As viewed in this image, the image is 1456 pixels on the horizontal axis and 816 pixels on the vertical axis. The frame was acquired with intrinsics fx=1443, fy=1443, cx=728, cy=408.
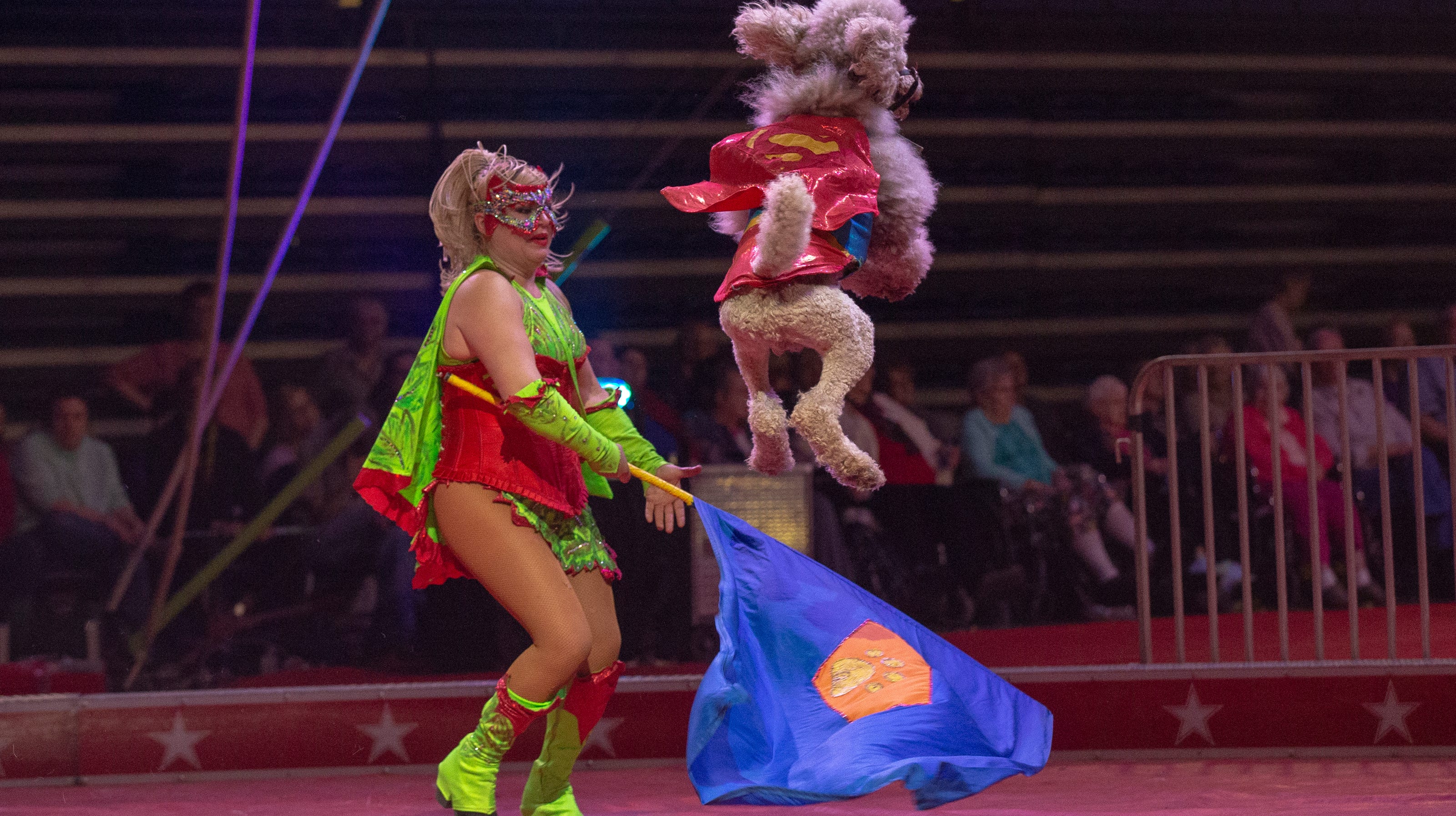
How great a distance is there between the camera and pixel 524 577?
2768 millimetres

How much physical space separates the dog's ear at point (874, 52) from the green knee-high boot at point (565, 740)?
50.2 inches

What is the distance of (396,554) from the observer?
15.5 ft

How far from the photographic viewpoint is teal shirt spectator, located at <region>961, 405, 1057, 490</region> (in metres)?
5.32

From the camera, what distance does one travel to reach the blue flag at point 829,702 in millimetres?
2646

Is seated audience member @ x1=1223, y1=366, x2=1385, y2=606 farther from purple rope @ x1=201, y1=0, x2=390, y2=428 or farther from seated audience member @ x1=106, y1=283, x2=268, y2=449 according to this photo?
seated audience member @ x1=106, y1=283, x2=268, y2=449

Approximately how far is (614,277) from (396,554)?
2.27m

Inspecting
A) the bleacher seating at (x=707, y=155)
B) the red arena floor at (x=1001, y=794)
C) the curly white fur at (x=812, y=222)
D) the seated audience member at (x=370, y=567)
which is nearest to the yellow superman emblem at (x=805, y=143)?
the curly white fur at (x=812, y=222)

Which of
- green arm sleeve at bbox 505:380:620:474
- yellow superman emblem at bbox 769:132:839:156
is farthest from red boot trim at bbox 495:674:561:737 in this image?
yellow superman emblem at bbox 769:132:839:156

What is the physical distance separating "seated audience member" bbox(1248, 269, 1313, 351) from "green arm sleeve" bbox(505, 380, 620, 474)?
3824 mm

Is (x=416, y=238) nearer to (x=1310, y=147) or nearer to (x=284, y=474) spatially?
(x=284, y=474)

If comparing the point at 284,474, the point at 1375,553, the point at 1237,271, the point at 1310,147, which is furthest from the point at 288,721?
the point at 1310,147

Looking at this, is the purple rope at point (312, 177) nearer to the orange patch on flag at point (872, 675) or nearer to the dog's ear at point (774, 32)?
the dog's ear at point (774, 32)

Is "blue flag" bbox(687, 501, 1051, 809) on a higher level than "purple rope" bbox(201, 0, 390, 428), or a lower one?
lower

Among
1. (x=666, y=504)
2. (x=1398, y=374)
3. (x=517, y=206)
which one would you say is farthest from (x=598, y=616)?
(x=1398, y=374)
